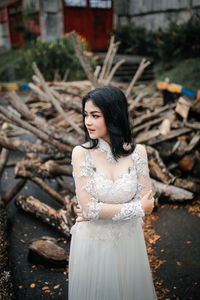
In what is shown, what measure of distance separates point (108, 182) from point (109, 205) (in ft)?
0.58

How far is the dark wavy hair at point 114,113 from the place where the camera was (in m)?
2.02

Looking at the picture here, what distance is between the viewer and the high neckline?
7.13 ft

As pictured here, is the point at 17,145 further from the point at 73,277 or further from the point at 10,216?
the point at 73,277

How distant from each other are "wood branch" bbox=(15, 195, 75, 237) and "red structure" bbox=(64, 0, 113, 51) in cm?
1270

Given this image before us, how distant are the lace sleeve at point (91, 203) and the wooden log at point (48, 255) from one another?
5.83 ft

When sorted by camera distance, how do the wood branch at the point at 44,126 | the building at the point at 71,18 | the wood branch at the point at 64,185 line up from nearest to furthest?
the wood branch at the point at 44,126, the wood branch at the point at 64,185, the building at the point at 71,18

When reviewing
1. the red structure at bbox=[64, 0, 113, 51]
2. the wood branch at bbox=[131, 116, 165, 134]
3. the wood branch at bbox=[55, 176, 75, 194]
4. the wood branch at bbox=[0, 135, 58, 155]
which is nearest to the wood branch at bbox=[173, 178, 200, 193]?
the wood branch at bbox=[131, 116, 165, 134]

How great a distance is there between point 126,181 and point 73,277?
3.43ft

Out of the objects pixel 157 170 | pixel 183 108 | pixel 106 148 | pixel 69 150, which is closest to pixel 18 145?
pixel 69 150

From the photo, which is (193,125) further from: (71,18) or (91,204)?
(71,18)

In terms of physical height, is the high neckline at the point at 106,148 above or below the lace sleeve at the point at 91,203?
above

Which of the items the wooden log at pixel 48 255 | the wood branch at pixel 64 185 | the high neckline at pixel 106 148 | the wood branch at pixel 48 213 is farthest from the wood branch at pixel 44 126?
the high neckline at pixel 106 148

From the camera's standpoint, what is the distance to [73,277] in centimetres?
240

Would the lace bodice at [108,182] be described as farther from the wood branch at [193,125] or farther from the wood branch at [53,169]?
the wood branch at [193,125]
